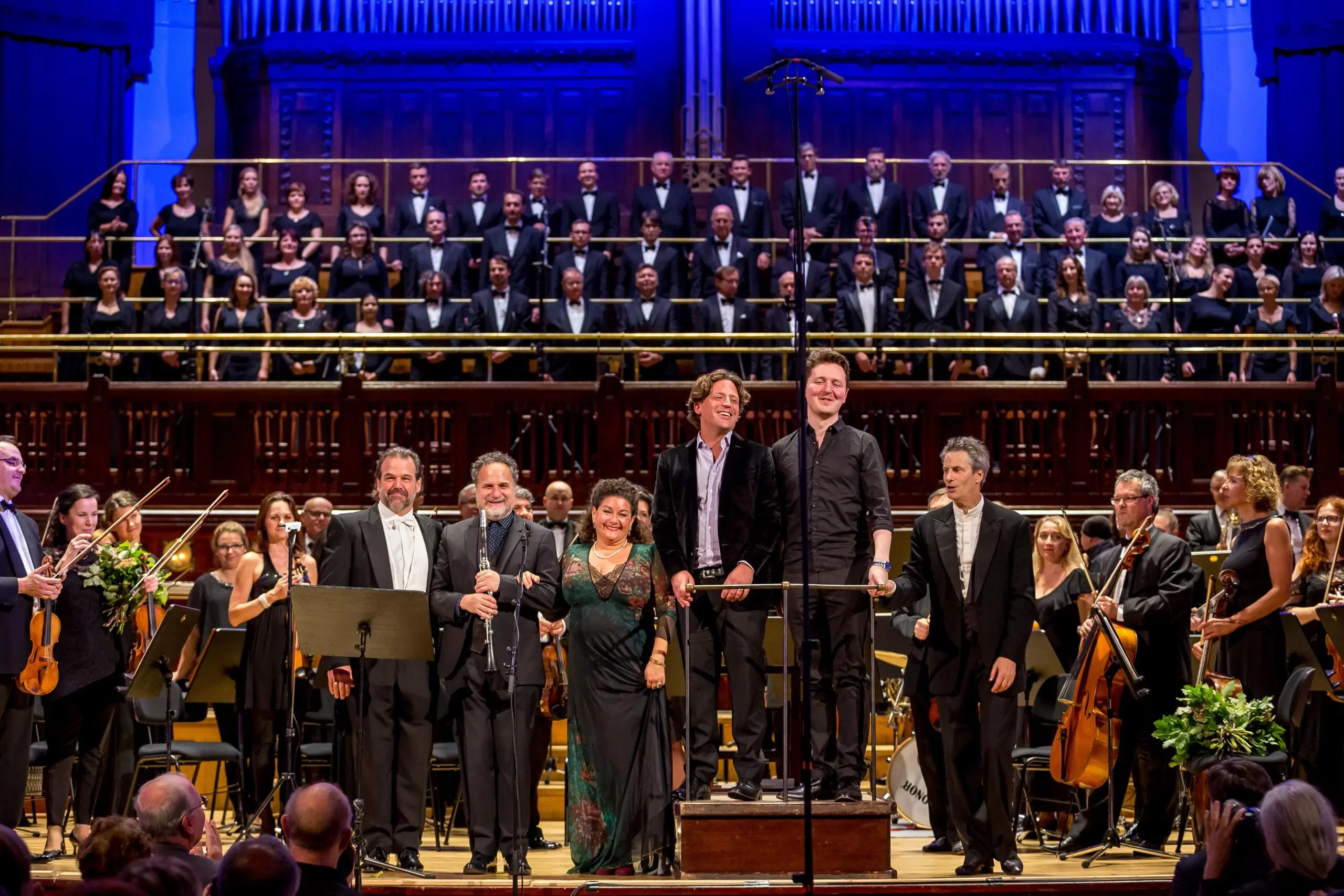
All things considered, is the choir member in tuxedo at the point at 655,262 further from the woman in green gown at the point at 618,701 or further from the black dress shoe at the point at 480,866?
the black dress shoe at the point at 480,866

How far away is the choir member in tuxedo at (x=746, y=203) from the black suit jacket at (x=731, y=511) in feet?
20.2

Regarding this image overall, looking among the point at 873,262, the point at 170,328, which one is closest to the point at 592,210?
the point at 873,262

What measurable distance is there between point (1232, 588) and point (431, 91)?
9.79 meters

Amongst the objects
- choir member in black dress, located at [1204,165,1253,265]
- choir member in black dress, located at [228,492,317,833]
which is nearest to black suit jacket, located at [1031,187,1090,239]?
choir member in black dress, located at [1204,165,1253,265]

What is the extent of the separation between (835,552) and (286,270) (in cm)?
656

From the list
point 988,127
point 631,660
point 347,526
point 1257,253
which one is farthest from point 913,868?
point 988,127

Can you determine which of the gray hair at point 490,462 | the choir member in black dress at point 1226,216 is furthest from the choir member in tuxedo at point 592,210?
the gray hair at point 490,462

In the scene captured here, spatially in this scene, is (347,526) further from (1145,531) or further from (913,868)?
(1145,531)

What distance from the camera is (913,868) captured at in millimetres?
5367

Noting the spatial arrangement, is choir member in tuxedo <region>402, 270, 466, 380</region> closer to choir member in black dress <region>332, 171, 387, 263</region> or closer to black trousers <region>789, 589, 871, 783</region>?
choir member in black dress <region>332, 171, 387, 263</region>

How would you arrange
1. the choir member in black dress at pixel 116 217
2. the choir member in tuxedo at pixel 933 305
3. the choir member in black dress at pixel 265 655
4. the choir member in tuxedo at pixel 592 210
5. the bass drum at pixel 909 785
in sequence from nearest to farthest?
the choir member in black dress at pixel 265 655 → the bass drum at pixel 909 785 → the choir member in tuxedo at pixel 933 305 → the choir member in tuxedo at pixel 592 210 → the choir member in black dress at pixel 116 217

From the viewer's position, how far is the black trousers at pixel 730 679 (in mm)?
5336

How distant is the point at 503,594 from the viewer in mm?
5395

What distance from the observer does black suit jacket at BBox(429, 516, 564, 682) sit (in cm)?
545
